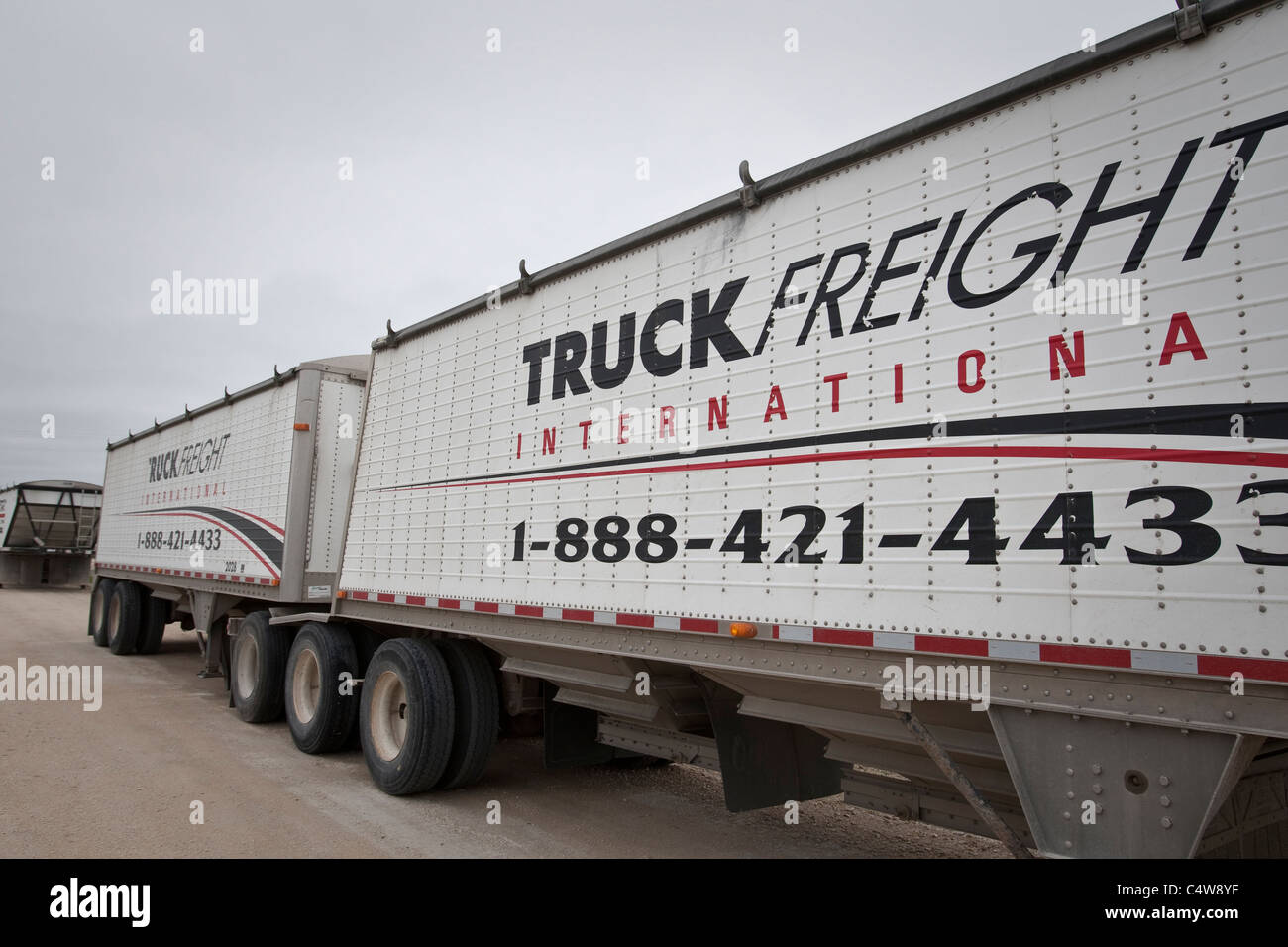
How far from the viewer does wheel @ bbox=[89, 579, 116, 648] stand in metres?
16.1

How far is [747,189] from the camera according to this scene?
15.2ft

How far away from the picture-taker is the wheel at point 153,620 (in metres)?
15.2

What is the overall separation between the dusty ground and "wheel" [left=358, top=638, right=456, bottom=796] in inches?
9.0

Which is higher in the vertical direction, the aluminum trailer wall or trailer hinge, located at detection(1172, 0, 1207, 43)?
trailer hinge, located at detection(1172, 0, 1207, 43)

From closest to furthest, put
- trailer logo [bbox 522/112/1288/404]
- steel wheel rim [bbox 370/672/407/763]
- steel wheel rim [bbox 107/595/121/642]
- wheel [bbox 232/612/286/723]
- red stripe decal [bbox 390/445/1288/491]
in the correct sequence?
red stripe decal [bbox 390/445/1288/491] < trailer logo [bbox 522/112/1288/404] < steel wheel rim [bbox 370/672/407/763] < wheel [bbox 232/612/286/723] < steel wheel rim [bbox 107/595/121/642]

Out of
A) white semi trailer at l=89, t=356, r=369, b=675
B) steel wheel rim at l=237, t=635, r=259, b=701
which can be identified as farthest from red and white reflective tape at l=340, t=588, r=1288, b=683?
steel wheel rim at l=237, t=635, r=259, b=701

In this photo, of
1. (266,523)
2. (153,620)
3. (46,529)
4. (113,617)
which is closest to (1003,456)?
(266,523)

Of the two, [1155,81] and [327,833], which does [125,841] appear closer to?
[327,833]

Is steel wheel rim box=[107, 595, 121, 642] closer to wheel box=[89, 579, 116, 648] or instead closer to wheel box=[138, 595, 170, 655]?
wheel box=[89, 579, 116, 648]

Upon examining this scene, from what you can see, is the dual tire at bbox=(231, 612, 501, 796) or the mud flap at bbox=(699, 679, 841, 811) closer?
the mud flap at bbox=(699, 679, 841, 811)

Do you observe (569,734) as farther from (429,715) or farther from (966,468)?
(966,468)

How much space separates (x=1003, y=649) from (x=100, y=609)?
58.7 feet
